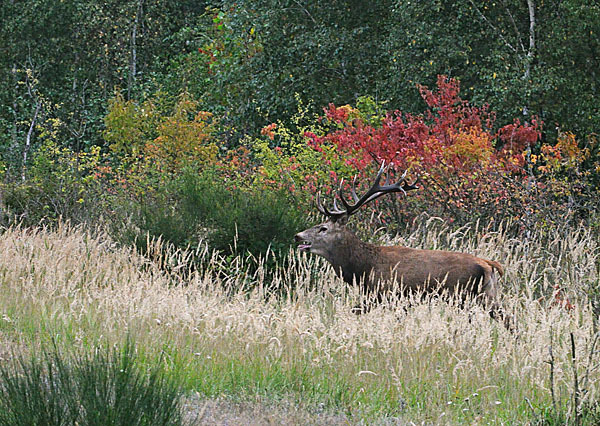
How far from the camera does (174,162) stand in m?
18.8

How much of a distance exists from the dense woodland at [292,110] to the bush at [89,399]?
576 centimetres

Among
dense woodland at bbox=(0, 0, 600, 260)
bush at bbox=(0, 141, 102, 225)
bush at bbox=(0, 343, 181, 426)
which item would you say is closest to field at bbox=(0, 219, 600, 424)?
bush at bbox=(0, 343, 181, 426)

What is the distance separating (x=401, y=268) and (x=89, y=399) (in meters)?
4.44

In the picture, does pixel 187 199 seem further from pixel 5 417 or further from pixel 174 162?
pixel 174 162

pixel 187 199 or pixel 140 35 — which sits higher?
pixel 140 35

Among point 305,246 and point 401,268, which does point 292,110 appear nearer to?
point 305,246

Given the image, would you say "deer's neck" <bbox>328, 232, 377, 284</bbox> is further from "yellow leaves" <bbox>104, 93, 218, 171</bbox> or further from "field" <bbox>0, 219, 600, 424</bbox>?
"yellow leaves" <bbox>104, 93, 218, 171</bbox>

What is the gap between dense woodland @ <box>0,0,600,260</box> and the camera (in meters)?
11.8

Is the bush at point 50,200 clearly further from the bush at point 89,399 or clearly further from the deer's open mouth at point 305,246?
the bush at point 89,399

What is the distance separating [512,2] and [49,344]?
14.5 metres

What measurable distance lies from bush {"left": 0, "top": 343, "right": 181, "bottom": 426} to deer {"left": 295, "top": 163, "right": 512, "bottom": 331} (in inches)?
135

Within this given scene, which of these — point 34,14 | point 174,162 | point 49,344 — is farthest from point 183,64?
point 49,344

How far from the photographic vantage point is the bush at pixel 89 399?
Result: 427 centimetres

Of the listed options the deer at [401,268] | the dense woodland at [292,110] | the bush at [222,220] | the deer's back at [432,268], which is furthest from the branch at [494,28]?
the deer's back at [432,268]
